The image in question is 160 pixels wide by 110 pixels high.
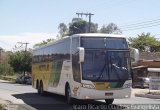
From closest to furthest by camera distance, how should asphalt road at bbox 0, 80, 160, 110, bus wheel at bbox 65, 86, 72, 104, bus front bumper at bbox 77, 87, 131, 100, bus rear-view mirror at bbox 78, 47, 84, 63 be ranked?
bus rear-view mirror at bbox 78, 47, 84, 63 → bus front bumper at bbox 77, 87, 131, 100 → asphalt road at bbox 0, 80, 160, 110 → bus wheel at bbox 65, 86, 72, 104

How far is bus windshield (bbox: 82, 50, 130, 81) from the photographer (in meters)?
18.0

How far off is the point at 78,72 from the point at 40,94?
11.6 metres

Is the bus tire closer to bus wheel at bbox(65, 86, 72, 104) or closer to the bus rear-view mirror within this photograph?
bus wheel at bbox(65, 86, 72, 104)

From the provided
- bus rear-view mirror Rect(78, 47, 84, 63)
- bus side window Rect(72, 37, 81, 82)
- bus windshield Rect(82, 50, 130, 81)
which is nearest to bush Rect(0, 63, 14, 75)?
bus side window Rect(72, 37, 81, 82)

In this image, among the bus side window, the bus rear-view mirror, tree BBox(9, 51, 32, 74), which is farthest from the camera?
tree BBox(9, 51, 32, 74)

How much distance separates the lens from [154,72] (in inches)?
2110

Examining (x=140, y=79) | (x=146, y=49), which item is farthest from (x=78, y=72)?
(x=146, y=49)

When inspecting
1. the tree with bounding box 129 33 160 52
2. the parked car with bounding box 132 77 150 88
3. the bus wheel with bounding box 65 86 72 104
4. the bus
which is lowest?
the parked car with bounding box 132 77 150 88

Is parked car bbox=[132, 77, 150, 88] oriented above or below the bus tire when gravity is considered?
below

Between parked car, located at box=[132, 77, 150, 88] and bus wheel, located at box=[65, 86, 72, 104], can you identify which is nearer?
bus wheel, located at box=[65, 86, 72, 104]

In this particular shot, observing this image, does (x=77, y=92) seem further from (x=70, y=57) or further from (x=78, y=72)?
(x=70, y=57)

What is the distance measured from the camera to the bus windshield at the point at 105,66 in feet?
59.1

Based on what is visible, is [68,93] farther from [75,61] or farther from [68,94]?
[75,61]

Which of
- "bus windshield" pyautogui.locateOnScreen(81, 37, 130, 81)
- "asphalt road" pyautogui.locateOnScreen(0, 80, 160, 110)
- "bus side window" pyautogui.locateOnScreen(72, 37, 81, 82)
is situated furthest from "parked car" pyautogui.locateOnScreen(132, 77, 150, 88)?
"bus windshield" pyautogui.locateOnScreen(81, 37, 130, 81)
